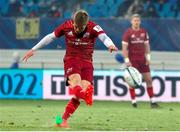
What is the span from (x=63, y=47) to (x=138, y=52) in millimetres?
5355

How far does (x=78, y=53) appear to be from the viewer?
1282 centimetres

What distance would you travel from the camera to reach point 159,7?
25.5 meters

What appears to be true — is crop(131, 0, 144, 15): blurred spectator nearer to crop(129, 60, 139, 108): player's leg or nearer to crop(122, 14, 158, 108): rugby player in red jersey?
crop(122, 14, 158, 108): rugby player in red jersey

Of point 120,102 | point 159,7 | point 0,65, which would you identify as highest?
point 159,7

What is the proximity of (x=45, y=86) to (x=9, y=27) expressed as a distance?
3540 millimetres

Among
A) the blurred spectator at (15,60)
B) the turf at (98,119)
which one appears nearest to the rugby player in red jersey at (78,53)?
the turf at (98,119)

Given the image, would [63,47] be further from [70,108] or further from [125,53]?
[70,108]

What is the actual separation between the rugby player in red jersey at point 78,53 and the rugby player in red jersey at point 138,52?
5727 millimetres

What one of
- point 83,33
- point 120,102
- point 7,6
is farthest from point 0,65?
point 83,33

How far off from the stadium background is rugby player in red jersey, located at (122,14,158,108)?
6.64 feet

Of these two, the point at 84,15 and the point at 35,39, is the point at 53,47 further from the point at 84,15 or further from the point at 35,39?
the point at 84,15

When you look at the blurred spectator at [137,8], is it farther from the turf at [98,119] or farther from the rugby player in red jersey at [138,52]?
the turf at [98,119]

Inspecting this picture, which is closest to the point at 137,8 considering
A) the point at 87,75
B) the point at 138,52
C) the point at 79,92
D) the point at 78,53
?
the point at 138,52

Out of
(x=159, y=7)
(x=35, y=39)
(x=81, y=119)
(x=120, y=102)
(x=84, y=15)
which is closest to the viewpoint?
(x=84, y=15)
